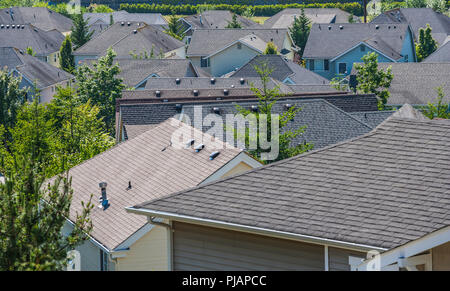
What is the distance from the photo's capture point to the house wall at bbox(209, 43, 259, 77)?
80688 millimetres

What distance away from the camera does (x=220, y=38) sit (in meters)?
82.6

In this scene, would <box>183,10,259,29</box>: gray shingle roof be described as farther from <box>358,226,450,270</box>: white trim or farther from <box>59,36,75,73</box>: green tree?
<box>358,226,450,270</box>: white trim

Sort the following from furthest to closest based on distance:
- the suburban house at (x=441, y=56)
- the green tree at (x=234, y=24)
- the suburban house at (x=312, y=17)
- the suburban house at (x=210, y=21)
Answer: the suburban house at (x=312, y=17) < the suburban house at (x=210, y=21) < the green tree at (x=234, y=24) < the suburban house at (x=441, y=56)

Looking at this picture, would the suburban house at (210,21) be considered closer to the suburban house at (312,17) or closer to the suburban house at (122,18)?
the suburban house at (312,17)

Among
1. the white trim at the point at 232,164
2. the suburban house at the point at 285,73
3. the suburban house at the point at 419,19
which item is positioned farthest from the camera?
the suburban house at the point at 419,19

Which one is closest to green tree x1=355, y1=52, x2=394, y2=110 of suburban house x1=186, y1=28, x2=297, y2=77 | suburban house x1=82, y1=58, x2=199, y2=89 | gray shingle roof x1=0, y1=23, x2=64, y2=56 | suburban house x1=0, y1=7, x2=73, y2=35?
suburban house x1=82, y1=58, x2=199, y2=89

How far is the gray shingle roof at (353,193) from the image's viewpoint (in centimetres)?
1016

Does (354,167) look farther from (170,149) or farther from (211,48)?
(211,48)

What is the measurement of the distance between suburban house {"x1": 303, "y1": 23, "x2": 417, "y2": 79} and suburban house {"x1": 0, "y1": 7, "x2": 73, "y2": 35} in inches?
1835

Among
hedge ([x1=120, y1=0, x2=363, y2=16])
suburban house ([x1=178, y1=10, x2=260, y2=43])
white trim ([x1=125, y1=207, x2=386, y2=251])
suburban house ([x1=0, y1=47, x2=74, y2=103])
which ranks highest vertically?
hedge ([x1=120, y1=0, x2=363, y2=16])

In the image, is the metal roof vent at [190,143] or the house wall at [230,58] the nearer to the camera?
the metal roof vent at [190,143]

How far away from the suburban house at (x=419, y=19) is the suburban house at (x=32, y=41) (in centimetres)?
3477

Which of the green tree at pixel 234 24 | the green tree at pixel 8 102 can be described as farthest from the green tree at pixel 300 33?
the green tree at pixel 8 102

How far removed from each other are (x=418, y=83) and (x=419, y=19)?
1783 inches
